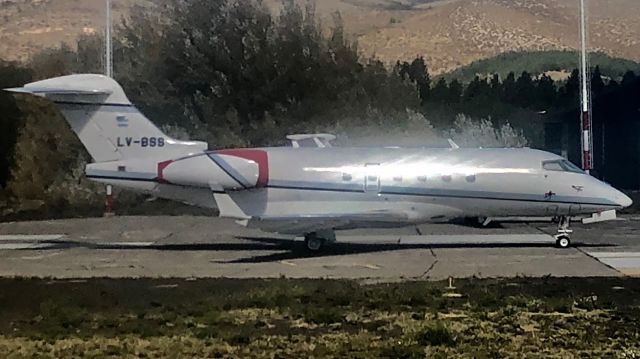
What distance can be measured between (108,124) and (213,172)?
3.20 m

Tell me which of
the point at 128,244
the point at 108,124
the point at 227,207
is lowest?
the point at 128,244

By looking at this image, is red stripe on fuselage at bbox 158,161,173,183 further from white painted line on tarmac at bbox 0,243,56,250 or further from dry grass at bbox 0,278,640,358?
dry grass at bbox 0,278,640,358

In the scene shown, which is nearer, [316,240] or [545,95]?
[316,240]

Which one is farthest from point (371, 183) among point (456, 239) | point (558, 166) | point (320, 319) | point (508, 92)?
point (508, 92)

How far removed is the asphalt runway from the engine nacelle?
1802 millimetres

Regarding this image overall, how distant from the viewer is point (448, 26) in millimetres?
132250

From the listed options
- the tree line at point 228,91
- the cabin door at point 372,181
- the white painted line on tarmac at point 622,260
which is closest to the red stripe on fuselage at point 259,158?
the cabin door at point 372,181

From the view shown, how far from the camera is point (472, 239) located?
29.0m

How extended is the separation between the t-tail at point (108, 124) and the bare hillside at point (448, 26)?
287 feet

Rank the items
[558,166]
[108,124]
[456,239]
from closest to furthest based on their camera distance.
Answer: [558,166]
[108,124]
[456,239]

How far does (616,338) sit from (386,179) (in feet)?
43.6

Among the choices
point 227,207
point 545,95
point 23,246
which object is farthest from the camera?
point 545,95

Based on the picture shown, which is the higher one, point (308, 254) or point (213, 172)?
point (213, 172)

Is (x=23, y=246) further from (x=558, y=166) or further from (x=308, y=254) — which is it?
(x=558, y=166)
